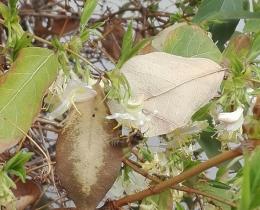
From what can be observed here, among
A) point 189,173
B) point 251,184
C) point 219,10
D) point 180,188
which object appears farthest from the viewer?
point 219,10

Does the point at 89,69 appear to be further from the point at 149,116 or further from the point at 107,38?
the point at 107,38

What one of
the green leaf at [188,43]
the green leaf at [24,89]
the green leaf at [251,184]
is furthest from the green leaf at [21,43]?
the green leaf at [251,184]

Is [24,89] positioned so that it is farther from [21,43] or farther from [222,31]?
[222,31]

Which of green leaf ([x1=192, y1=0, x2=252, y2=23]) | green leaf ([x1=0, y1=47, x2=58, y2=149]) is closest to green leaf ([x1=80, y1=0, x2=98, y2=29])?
Result: green leaf ([x1=0, y1=47, x2=58, y2=149])

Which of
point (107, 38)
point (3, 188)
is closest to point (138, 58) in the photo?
point (3, 188)

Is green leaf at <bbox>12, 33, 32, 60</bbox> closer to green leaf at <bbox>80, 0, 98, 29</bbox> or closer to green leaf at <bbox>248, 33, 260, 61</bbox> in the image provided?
green leaf at <bbox>80, 0, 98, 29</bbox>

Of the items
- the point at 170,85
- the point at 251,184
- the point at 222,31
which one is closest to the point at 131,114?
the point at 170,85
